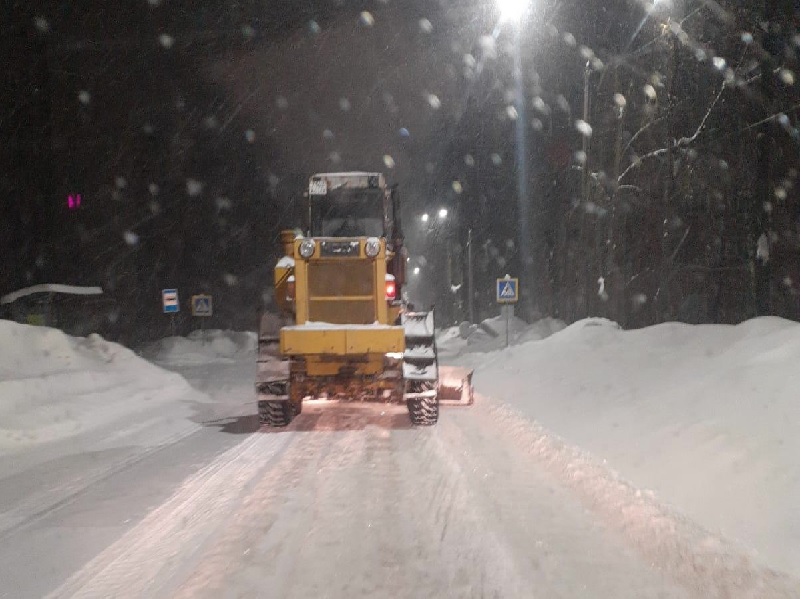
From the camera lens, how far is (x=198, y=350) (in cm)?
3909

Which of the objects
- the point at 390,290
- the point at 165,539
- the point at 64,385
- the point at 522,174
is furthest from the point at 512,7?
the point at 522,174

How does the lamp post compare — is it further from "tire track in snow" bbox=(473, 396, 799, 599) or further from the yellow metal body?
"tire track in snow" bbox=(473, 396, 799, 599)

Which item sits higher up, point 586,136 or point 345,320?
point 586,136

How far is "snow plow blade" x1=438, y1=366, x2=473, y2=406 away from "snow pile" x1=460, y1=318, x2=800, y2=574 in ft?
A: 2.87

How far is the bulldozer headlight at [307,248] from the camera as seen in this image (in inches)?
476

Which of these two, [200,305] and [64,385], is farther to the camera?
[200,305]

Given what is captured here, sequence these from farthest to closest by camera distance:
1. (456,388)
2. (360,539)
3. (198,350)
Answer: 1. (198,350)
2. (456,388)
3. (360,539)

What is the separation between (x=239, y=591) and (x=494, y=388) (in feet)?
41.5

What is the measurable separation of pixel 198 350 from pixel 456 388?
26.5 m

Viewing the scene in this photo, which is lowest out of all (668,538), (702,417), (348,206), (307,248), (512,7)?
(668,538)

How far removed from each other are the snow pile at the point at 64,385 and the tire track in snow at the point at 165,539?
412 cm

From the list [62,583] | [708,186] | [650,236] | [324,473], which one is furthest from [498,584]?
[650,236]

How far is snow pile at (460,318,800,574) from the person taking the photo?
242 inches

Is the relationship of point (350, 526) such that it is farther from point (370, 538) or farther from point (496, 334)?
Result: point (496, 334)
